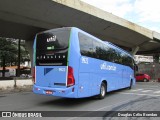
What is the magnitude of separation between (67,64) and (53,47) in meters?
1.16

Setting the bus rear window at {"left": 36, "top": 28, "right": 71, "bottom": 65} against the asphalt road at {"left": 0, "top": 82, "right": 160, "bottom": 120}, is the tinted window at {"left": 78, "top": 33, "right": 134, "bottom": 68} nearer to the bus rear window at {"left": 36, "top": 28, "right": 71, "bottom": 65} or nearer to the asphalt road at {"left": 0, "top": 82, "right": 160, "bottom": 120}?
the bus rear window at {"left": 36, "top": 28, "right": 71, "bottom": 65}

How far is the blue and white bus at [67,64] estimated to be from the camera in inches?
451

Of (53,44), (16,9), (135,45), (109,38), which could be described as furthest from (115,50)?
(135,45)

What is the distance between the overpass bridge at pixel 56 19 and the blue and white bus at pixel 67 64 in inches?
397

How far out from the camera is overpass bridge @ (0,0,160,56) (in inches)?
884

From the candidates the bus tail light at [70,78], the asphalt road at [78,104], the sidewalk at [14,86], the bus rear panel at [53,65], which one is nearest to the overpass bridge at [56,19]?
the sidewalk at [14,86]

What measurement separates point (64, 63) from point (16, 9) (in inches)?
501

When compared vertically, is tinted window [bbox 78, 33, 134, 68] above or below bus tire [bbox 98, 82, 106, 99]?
above

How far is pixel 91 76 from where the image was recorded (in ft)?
43.0

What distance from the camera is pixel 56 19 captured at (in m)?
26.4

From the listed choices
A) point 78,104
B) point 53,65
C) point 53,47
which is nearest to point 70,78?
point 53,65

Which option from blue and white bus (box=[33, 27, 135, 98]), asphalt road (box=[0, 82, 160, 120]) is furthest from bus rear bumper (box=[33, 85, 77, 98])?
asphalt road (box=[0, 82, 160, 120])

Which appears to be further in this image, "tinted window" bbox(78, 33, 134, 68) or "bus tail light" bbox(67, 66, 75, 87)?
"tinted window" bbox(78, 33, 134, 68)

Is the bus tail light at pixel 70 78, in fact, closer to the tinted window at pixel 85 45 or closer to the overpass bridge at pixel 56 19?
the tinted window at pixel 85 45
